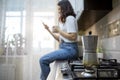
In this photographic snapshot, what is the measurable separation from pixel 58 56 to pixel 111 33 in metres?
0.47

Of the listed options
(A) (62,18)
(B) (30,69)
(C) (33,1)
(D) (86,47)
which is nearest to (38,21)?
(C) (33,1)

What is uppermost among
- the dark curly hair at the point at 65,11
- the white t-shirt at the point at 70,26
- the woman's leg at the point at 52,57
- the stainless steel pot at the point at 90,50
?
the dark curly hair at the point at 65,11

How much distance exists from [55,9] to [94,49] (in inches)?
92.1

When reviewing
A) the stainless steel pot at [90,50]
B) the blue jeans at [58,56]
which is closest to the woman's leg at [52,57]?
the blue jeans at [58,56]

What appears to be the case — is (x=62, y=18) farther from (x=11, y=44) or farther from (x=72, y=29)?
(x=11, y=44)

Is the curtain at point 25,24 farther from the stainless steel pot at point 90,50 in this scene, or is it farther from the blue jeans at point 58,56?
the stainless steel pot at point 90,50

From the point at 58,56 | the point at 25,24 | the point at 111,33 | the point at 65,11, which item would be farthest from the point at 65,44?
the point at 25,24

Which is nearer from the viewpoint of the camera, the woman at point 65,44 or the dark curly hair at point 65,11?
the woman at point 65,44

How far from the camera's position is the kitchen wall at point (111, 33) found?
1422 millimetres

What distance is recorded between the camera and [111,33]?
1.60 metres

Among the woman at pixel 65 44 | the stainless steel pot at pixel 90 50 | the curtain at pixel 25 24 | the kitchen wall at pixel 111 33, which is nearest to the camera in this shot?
the stainless steel pot at pixel 90 50

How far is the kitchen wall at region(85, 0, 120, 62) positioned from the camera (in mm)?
1422

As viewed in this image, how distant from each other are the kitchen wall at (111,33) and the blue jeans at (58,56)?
0.27 meters

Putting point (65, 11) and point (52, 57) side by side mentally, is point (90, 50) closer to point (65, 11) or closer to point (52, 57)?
point (52, 57)
